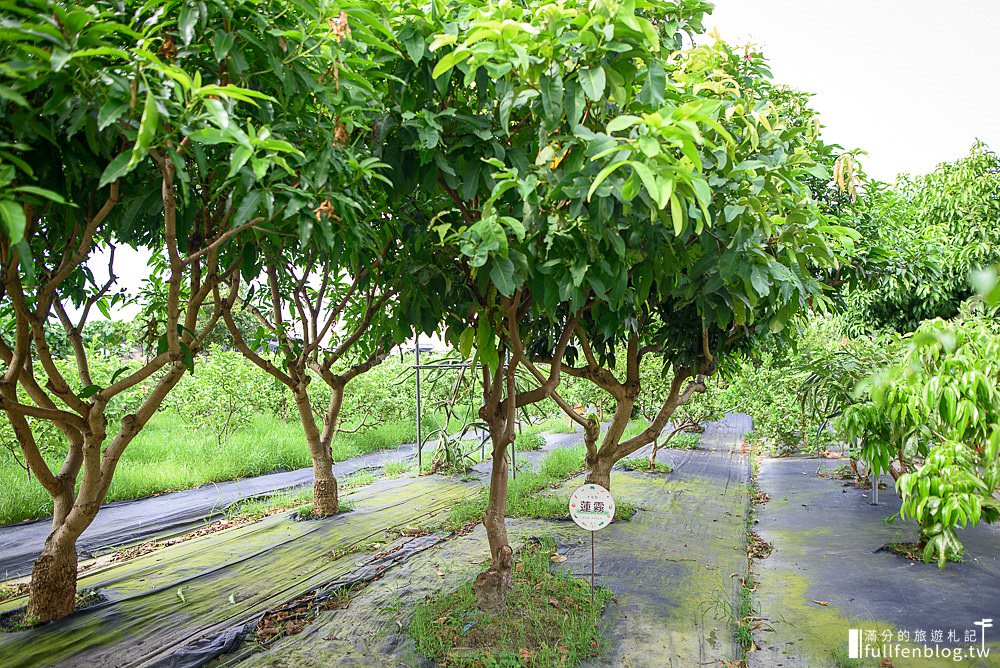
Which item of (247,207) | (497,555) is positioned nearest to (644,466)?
(497,555)

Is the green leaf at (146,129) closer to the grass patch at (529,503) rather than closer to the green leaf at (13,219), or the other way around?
the green leaf at (13,219)

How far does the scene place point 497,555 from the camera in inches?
140

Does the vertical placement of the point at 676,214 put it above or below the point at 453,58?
below

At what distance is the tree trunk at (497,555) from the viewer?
3473 millimetres

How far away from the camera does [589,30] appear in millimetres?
1969

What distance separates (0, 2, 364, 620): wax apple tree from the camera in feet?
5.02

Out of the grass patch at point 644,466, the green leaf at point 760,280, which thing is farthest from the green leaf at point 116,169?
the grass patch at point 644,466

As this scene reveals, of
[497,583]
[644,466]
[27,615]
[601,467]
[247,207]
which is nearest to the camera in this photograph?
[247,207]

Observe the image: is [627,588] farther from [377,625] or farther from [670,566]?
[377,625]

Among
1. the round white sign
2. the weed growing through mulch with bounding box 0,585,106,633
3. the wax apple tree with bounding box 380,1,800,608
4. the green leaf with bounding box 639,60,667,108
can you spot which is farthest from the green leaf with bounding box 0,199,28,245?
the weed growing through mulch with bounding box 0,585,106,633

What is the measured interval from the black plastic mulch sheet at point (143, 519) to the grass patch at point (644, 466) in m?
4.42

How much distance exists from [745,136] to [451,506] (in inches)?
194

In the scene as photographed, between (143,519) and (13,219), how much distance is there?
556 centimetres

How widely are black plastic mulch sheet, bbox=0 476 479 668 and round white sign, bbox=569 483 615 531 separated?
162 centimetres
